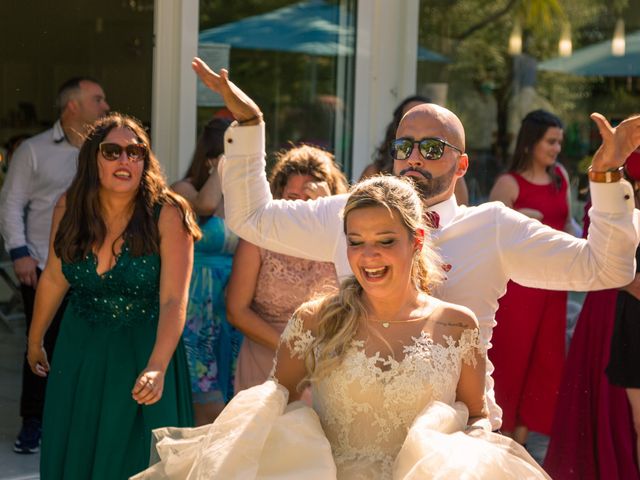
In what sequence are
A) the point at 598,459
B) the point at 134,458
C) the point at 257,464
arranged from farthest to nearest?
the point at 598,459
the point at 134,458
the point at 257,464

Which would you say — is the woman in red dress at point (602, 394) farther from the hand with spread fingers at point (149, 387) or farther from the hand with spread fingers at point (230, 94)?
the hand with spread fingers at point (230, 94)

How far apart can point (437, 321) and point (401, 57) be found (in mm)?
4816

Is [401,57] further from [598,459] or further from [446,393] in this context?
[446,393]

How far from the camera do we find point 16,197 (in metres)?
6.40

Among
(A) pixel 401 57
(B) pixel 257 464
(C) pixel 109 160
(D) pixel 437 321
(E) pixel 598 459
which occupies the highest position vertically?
(A) pixel 401 57

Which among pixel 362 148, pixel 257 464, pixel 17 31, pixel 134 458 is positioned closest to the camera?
pixel 257 464

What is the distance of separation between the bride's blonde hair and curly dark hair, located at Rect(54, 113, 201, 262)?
1.57 m

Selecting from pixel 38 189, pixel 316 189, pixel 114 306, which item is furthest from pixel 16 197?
pixel 316 189

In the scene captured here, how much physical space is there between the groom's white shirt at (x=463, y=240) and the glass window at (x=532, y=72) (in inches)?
186

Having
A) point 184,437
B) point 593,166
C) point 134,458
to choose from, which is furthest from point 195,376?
point 593,166

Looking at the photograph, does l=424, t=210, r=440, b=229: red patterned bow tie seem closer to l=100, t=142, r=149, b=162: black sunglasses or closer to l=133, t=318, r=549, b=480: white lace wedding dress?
l=133, t=318, r=549, b=480: white lace wedding dress

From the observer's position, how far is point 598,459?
577cm

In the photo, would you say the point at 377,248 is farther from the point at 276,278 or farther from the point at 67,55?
the point at 67,55

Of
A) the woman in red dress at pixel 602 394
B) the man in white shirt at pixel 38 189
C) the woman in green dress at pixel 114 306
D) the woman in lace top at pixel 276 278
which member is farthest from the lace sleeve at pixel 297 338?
the man in white shirt at pixel 38 189
